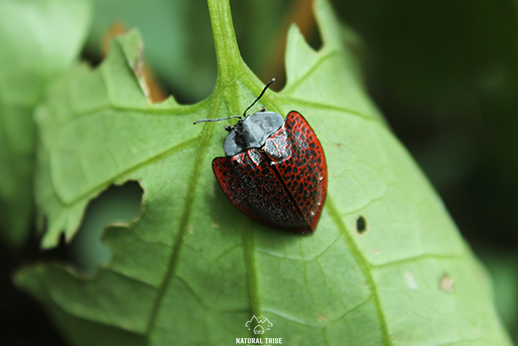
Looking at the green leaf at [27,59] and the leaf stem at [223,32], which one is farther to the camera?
the green leaf at [27,59]

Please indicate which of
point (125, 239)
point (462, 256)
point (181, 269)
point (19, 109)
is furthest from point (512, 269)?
point (19, 109)

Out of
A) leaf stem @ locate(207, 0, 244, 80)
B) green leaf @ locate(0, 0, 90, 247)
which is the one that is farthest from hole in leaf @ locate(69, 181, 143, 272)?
leaf stem @ locate(207, 0, 244, 80)

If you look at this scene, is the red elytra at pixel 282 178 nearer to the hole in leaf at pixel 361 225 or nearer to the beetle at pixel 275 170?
the beetle at pixel 275 170

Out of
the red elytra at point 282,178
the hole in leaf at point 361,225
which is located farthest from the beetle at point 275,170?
the hole in leaf at point 361,225

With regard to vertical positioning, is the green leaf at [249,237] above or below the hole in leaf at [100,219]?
below

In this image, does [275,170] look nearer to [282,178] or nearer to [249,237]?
[282,178]

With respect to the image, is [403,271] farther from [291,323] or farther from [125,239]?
[125,239]
